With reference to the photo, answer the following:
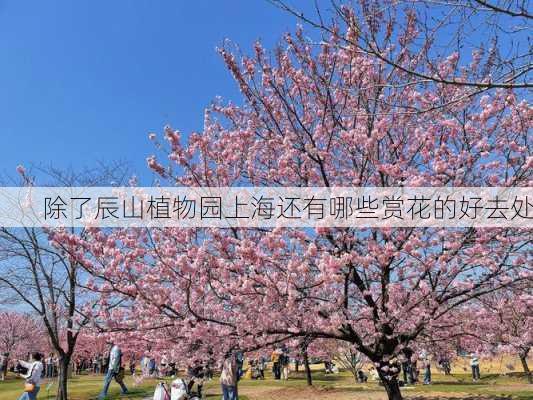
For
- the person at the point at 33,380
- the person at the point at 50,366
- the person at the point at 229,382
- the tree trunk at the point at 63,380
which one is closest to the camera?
the person at the point at 229,382

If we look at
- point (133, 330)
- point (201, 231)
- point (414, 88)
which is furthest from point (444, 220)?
point (133, 330)

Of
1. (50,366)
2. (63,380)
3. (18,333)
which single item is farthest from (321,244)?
(18,333)

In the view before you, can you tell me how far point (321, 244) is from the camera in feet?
24.5

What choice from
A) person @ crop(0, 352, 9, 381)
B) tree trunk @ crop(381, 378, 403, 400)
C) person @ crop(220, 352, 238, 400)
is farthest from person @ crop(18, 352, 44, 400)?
person @ crop(0, 352, 9, 381)

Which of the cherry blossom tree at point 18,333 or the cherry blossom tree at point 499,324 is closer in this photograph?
the cherry blossom tree at point 499,324

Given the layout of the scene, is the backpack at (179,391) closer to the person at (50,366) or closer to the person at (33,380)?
the person at (33,380)

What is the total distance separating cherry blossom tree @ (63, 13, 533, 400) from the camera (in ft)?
22.3

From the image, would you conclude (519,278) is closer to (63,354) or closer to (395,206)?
(395,206)

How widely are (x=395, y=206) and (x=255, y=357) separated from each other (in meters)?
4.13

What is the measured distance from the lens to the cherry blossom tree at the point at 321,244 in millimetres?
6805

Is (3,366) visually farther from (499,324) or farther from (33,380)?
(499,324)

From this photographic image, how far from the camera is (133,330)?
737 centimetres

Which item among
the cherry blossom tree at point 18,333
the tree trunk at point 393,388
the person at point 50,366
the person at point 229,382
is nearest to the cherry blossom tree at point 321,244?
the tree trunk at point 393,388

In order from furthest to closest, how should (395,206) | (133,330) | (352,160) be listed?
(352,160) < (133,330) < (395,206)
